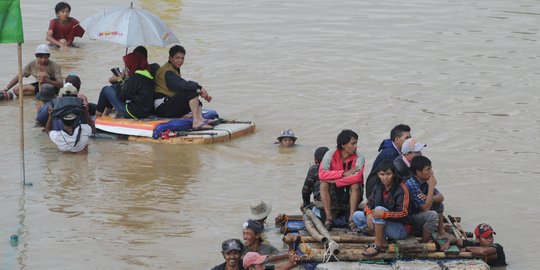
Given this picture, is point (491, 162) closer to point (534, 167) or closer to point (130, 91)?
point (534, 167)

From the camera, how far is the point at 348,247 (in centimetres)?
941

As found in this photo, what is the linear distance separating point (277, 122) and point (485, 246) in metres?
5.93

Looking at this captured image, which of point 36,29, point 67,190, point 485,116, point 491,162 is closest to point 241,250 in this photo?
point 67,190

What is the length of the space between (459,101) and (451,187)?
4403mm

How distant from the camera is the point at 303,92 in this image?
16.9 m

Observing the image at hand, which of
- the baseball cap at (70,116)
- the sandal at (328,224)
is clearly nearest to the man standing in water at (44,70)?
the baseball cap at (70,116)

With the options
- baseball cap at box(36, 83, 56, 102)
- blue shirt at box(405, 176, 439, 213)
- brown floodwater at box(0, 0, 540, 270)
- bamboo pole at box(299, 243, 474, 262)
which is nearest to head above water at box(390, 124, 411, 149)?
blue shirt at box(405, 176, 439, 213)

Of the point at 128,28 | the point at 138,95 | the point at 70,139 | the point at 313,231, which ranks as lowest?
the point at 313,231

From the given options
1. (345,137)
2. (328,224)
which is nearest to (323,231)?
(328,224)

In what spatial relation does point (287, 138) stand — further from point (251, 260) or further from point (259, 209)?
point (251, 260)

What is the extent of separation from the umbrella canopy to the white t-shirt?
4.54 ft

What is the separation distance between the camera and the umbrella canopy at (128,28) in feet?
46.1

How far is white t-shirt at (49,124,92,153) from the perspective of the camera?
13133 mm

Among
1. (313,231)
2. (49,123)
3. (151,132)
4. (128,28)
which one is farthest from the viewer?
(128,28)
